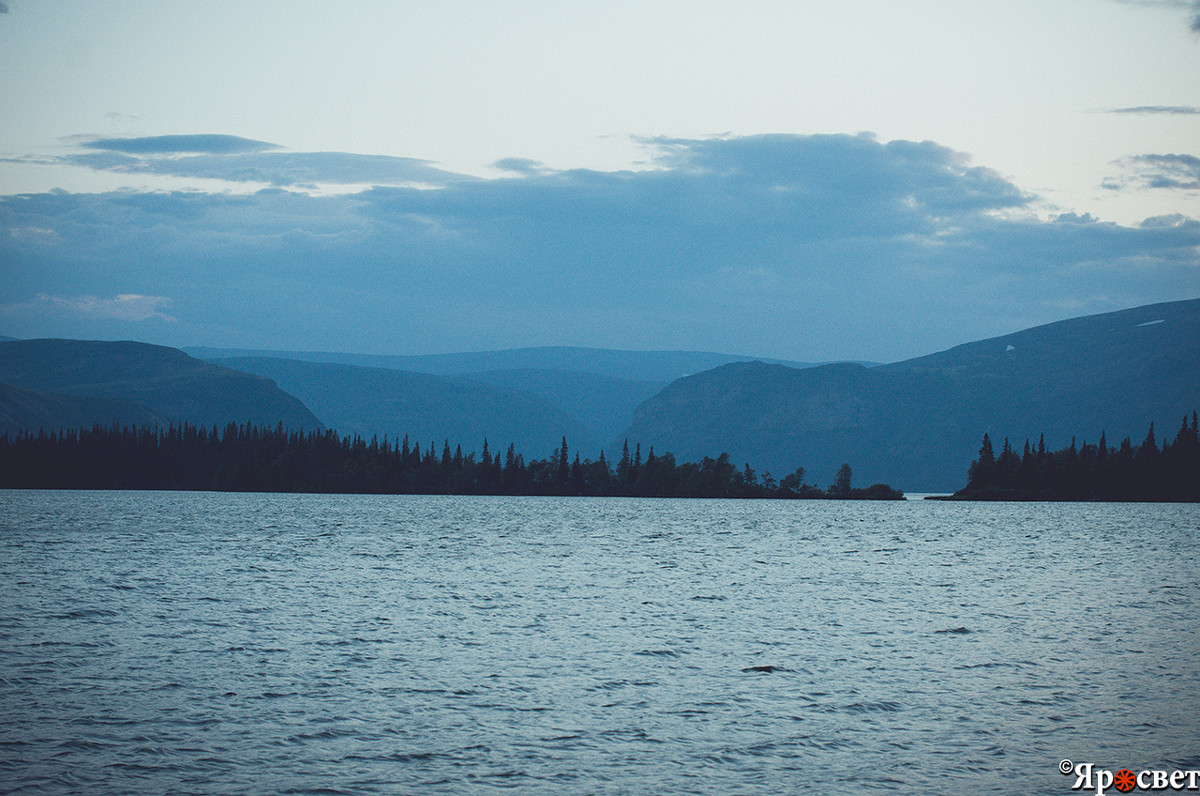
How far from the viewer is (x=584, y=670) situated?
50.1 m

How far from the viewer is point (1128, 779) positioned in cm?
3173

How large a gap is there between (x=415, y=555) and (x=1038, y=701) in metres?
96.5

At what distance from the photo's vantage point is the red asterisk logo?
102 ft

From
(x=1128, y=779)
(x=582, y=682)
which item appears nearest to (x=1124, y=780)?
(x=1128, y=779)

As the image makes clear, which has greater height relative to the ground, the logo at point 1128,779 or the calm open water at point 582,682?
the logo at point 1128,779

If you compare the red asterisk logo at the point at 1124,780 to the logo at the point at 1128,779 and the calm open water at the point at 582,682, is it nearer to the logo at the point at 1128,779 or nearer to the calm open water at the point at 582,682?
the logo at the point at 1128,779

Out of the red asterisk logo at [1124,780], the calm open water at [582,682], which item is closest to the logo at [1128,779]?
the red asterisk logo at [1124,780]

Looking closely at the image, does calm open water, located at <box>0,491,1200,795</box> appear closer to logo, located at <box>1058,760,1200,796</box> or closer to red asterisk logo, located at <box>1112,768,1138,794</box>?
logo, located at <box>1058,760,1200,796</box>

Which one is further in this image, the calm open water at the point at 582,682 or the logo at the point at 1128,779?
the calm open water at the point at 582,682

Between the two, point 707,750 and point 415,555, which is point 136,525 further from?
point 707,750

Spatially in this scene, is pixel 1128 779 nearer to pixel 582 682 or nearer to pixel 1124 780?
pixel 1124 780

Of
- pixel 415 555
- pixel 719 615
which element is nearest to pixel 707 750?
pixel 719 615

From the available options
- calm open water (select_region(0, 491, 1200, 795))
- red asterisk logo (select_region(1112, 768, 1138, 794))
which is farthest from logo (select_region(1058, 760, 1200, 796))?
calm open water (select_region(0, 491, 1200, 795))

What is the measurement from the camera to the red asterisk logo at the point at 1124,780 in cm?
3117
